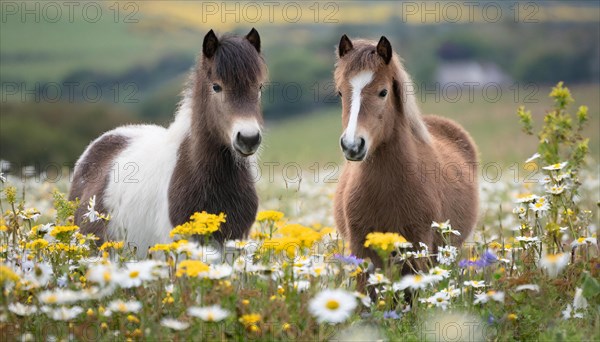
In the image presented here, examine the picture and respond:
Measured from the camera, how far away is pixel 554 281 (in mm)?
4746

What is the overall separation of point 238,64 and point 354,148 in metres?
1.24

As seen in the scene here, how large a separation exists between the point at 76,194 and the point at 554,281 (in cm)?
480

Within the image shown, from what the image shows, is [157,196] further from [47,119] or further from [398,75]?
[47,119]

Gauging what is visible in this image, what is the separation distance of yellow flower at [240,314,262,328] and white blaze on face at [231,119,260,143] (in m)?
1.85

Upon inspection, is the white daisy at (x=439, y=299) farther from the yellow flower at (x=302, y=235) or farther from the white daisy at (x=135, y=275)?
the white daisy at (x=135, y=275)

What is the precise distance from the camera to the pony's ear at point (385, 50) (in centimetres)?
579

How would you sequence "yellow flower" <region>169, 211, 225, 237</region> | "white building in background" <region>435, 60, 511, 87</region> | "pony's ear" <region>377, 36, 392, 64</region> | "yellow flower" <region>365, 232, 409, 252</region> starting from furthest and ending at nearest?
"white building in background" <region>435, 60, 511, 87</region>, "pony's ear" <region>377, 36, 392, 64</region>, "yellow flower" <region>169, 211, 225, 237</region>, "yellow flower" <region>365, 232, 409, 252</region>

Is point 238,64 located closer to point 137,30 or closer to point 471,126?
point 471,126

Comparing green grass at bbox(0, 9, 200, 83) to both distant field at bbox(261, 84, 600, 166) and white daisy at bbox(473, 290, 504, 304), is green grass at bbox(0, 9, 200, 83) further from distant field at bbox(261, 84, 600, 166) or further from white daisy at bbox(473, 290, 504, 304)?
white daisy at bbox(473, 290, 504, 304)

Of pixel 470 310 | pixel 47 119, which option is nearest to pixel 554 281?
pixel 470 310

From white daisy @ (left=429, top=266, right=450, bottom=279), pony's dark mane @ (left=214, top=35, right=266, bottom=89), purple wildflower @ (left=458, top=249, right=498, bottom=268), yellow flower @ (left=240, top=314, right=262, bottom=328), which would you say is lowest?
yellow flower @ (left=240, top=314, right=262, bottom=328)

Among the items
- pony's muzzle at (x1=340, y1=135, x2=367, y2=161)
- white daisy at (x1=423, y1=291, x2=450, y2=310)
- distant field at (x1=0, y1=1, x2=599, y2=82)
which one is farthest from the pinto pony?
distant field at (x1=0, y1=1, x2=599, y2=82)

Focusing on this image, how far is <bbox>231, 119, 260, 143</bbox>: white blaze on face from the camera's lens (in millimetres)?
5383

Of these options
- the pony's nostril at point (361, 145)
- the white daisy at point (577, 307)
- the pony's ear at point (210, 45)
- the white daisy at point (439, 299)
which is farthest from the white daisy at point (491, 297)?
the pony's ear at point (210, 45)
